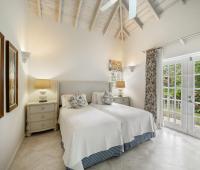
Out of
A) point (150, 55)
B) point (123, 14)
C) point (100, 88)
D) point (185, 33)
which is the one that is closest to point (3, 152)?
point (100, 88)

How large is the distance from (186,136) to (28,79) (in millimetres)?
4598

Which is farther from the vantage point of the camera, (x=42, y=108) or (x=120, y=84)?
(x=120, y=84)

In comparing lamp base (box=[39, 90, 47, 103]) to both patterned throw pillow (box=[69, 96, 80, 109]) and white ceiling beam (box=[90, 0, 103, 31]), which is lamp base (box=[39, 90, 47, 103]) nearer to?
patterned throw pillow (box=[69, 96, 80, 109])

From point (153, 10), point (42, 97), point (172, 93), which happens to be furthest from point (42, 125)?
point (153, 10)

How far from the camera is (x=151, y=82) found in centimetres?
376

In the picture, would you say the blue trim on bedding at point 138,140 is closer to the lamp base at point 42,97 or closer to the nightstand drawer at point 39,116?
the nightstand drawer at point 39,116

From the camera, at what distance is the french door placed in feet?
9.84

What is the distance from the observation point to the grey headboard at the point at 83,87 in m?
3.83

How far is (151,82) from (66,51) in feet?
9.81

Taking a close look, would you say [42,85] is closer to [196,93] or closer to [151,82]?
[151,82]

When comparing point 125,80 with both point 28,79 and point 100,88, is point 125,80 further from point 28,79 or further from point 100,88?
point 28,79

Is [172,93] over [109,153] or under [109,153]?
over

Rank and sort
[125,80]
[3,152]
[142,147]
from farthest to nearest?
[125,80] < [142,147] < [3,152]

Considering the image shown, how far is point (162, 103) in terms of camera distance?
3.57 meters
